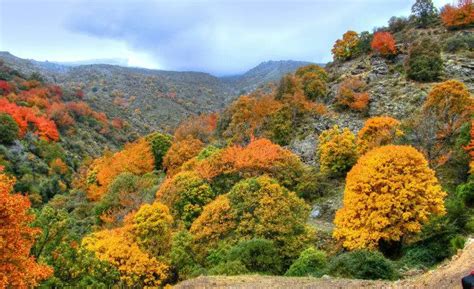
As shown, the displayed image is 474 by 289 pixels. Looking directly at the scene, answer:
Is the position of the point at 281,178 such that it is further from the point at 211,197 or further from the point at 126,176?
the point at 126,176

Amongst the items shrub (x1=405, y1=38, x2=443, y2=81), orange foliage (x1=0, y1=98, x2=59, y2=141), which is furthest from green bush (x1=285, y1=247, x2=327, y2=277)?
orange foliage (x1=0, y1=98, x2=59, y2=141)

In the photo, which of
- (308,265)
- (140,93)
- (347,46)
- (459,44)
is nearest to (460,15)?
(459,44)

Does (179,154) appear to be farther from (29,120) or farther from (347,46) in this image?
(29,120)

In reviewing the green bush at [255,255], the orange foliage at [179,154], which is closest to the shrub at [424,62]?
the orange foliage at [179,154]

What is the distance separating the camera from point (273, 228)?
28.6 meters

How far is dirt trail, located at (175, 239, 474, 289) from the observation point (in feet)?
47.6

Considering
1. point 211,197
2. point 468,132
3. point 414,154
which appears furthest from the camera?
point 211,197

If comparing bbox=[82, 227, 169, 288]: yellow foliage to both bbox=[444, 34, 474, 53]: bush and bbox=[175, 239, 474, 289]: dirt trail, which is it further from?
bbox=[444, 34, 474, 53]: bush

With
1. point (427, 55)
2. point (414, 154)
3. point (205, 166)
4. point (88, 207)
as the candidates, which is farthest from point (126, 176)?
point (427, 55)

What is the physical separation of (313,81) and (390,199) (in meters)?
37.7

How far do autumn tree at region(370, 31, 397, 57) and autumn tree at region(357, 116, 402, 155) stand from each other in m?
27.3

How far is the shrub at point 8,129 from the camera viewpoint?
71.6 metres

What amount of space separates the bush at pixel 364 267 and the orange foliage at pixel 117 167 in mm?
40982

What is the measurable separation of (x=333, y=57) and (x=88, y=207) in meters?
47.6
